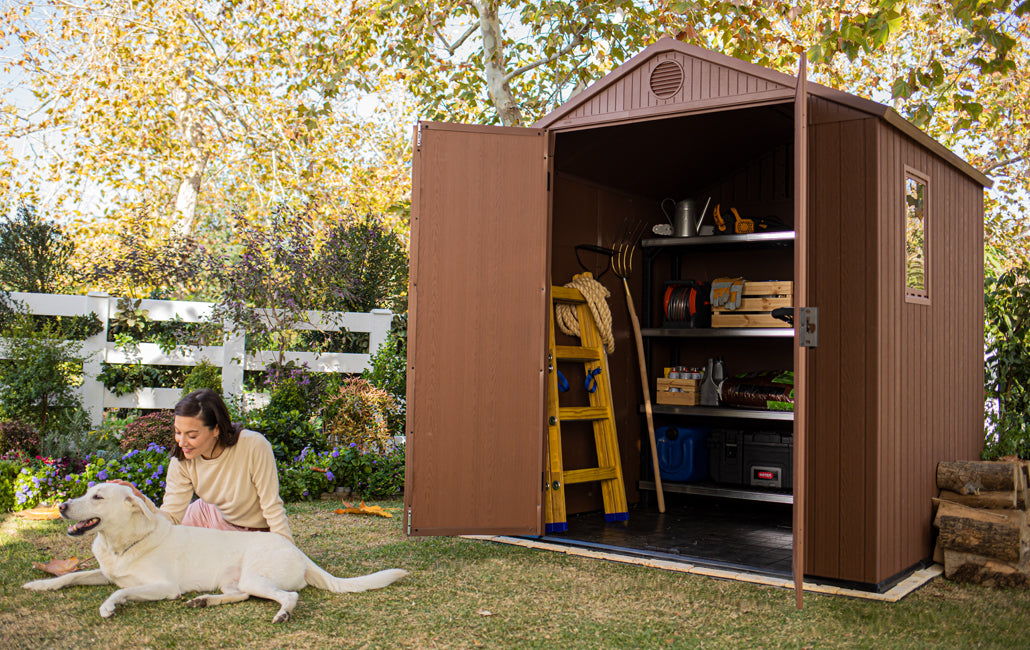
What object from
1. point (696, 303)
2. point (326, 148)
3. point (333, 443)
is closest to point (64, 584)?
point (333, 443)

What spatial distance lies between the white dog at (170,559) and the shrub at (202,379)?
13.9 feet

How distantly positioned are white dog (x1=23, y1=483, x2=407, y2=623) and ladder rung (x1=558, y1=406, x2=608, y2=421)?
2.46 m

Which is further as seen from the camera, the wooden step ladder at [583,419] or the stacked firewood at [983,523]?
the wooden step ladder at [583,419]

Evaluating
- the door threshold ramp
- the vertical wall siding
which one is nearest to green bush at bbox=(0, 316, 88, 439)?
the door threshold ramp

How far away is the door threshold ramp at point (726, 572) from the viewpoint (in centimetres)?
463

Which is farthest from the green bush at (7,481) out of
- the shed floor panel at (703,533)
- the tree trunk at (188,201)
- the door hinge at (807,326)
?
the tree trunk at (188,201)

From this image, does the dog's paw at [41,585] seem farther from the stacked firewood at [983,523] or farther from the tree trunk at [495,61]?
the tree trunk at [495,61]

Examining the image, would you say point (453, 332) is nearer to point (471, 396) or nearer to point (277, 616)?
point (471, 396)

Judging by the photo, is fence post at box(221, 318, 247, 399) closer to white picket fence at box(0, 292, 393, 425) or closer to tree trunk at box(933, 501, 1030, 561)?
white picket fence at box(0, 292, 393, 425)

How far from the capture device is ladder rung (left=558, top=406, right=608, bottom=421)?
632 cm

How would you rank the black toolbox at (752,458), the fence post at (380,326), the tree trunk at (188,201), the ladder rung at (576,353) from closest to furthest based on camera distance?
the ladder rung at (576,353) → the black toolbox at (752,458) → the fence post at (380,326) → the tree trunk at (188,201)

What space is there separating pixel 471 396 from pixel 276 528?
157 cm

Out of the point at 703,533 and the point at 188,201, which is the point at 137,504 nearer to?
the point at 703,533

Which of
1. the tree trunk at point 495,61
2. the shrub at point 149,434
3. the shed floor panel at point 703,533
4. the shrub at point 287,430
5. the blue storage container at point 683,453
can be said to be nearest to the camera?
the shed floor panel at point 703,533
